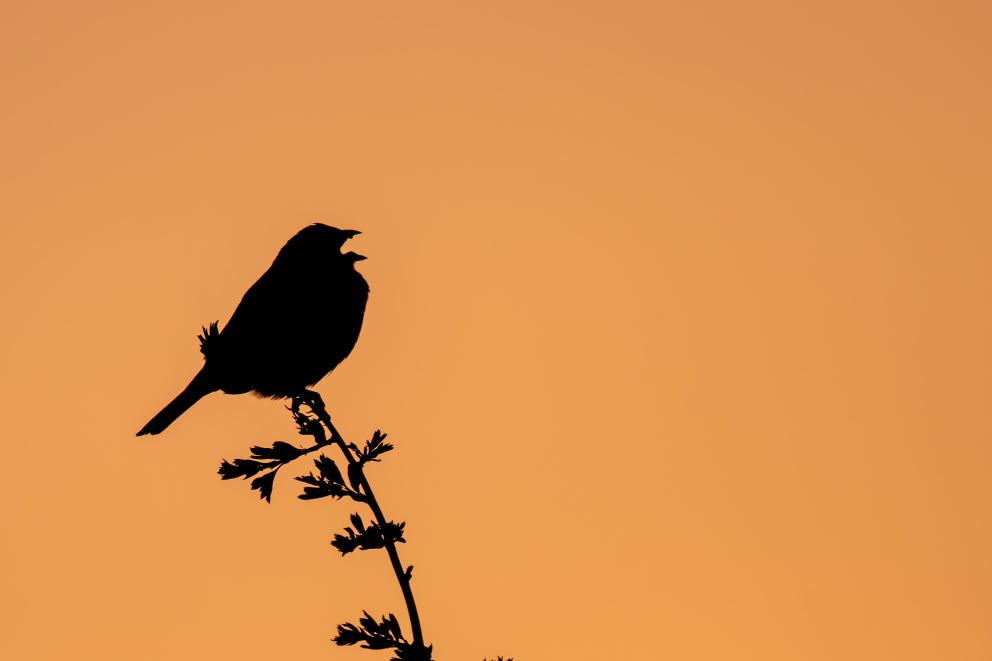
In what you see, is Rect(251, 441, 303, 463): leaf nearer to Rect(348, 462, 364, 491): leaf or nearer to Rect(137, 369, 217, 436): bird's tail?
Rect(348, 462, 364, 491): leaf

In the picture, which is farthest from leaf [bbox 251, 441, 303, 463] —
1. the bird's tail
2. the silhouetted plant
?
the bird's tail

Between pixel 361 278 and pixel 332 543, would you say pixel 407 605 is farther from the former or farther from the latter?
pixel 361 278

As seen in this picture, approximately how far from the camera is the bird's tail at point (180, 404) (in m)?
7.10

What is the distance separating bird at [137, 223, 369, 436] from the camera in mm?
6754

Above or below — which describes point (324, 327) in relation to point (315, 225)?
below

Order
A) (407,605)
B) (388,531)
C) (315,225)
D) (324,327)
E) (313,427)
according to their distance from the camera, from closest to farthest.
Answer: (407,605) < (388,531) < (313,427) < (324,327) < (315,225)

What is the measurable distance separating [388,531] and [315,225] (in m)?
3.67

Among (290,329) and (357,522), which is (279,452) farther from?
(290,329)

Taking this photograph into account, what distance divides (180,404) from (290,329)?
997 mm

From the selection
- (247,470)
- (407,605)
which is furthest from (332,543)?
(247,470)

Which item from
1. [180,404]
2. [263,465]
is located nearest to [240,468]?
[263,465]

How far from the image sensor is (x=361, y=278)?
7.21 m

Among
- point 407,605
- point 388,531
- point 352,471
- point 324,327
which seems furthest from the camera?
point 324,327

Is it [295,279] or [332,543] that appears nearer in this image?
[332,543]
